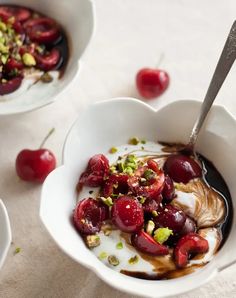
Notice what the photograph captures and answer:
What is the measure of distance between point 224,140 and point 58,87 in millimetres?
757

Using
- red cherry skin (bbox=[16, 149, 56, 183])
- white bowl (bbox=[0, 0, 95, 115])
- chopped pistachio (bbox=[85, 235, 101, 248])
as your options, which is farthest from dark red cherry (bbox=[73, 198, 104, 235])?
white bowl (bbox=[0, 0, 95, 115])

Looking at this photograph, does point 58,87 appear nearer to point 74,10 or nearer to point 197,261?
point 74,10

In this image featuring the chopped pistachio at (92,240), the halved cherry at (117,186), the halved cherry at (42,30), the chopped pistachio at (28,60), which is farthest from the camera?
the halved cherry at (42,30)

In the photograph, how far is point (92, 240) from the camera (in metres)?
2.05

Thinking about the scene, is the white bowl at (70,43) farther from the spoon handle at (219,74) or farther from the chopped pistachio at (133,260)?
the chopped pistachio at (133,260)

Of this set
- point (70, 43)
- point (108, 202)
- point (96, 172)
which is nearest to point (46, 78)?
point (70, 43)

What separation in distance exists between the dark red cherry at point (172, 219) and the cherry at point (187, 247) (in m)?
0.05

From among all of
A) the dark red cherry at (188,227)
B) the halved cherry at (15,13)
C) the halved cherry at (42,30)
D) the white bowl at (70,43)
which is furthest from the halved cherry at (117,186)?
the halved cherry at (15,13)

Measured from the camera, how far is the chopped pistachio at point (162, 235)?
2.04 meters

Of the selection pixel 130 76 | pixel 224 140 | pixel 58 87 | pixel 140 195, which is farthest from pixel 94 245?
pixel 130 76

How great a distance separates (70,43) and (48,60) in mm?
173

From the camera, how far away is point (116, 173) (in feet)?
7.21

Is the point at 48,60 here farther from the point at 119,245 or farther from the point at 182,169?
the point at 119,245

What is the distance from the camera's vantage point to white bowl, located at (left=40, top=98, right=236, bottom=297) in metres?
1.94
